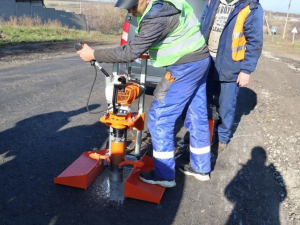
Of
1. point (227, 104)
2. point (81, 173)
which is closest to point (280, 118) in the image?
point (227, 104)

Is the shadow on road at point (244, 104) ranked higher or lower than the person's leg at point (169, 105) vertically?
lower

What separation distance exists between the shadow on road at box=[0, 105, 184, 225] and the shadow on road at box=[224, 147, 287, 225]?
23.0 inches

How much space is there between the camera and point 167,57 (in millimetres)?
2973

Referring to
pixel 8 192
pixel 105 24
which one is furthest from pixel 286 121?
pixel 105 24

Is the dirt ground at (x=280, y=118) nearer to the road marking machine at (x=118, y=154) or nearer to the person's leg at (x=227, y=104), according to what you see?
the person's leg at (x=227, y=104)

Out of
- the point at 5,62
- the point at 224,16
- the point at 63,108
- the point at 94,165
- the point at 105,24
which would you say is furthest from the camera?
the point at 105,24

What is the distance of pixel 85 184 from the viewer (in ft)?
10.3

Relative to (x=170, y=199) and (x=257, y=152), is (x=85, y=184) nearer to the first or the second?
(x=170, y=199)

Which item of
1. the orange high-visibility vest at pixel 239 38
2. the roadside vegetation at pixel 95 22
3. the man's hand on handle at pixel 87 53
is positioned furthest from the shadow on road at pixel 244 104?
the roadside vegetation at pixel 95 22

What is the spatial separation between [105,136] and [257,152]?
7.10 feet

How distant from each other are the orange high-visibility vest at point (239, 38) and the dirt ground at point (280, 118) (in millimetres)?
1468

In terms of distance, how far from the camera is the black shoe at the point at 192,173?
3.51 metres

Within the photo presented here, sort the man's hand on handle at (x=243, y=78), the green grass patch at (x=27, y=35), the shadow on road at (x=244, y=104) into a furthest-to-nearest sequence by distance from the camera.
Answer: the green grass patch at (x=27, y=35)
the shadow on road at (x=244, y=104)
the man's hand on handle at (x=243, y=78)

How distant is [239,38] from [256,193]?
1858 mm
